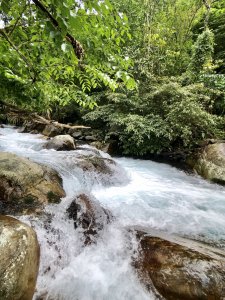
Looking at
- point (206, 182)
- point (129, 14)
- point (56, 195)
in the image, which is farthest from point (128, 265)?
point (129, 14)

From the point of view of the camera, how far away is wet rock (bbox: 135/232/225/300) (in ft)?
8.61

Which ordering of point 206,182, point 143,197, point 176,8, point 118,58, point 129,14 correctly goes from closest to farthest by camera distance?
point 118,58, point 143,197, point 206,182, point 176,8, point 129,14

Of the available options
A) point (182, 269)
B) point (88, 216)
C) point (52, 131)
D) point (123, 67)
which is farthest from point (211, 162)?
point (52, 131)

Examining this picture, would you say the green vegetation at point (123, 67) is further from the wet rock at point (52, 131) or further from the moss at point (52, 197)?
the wet rock at point (52, 131)

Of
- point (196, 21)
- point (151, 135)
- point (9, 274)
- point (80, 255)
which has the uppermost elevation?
point (196, 21)

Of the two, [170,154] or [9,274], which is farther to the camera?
[170,154]

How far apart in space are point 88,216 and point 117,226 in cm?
52

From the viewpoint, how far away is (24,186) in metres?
4.14

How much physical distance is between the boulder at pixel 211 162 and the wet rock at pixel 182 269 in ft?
13.6

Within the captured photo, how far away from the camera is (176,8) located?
44.5ft

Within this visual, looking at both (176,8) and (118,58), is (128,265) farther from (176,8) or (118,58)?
(176,8)

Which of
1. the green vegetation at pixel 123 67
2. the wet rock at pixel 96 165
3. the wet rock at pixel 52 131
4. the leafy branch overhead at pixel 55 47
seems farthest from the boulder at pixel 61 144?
the leafy branch overhead at pixel 55 47

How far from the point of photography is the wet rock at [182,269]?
2623 millimetres

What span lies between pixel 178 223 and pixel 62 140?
5.99 metres
